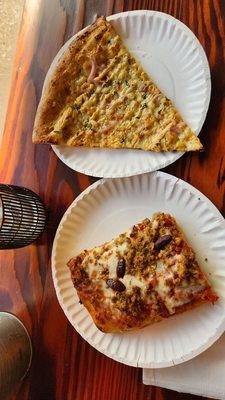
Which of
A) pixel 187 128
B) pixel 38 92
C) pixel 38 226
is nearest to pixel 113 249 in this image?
pixel 38 226

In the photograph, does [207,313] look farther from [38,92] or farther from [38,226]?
[38,92]

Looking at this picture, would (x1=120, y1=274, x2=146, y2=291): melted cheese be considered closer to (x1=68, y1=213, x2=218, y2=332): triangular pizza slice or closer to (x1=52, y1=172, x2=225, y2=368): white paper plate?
(x1=68, y1=213, x2=218, y2=332): triangular pizza slice

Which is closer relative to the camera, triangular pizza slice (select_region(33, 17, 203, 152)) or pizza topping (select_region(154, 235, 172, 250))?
pizza topping (select_region(154, 235, 172, 250))

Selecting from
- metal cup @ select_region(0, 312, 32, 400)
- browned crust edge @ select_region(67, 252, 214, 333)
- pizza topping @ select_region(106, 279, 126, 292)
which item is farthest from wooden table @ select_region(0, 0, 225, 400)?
pizza topping @ select_region(106, 279, 126, 292)

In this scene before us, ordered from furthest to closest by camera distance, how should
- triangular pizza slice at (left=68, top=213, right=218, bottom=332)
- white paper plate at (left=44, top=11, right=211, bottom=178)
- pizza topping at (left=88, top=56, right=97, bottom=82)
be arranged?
pizza topping at (left=88, top=56, right=97, bottom=82) → white paper plate at (left=44, top=11, right=211, bottom=178) → triangular pizza slice at (left=68, top=213, right=218, bottom=332)


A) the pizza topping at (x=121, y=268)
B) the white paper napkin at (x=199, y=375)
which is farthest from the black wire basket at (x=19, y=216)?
the white paper napkin at (x=199, y=375)

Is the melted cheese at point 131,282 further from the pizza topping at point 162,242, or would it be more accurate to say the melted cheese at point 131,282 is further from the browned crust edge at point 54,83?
the browned crust edge at point 54,83

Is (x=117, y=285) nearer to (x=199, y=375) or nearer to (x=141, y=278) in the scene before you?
(x=141, y=278)

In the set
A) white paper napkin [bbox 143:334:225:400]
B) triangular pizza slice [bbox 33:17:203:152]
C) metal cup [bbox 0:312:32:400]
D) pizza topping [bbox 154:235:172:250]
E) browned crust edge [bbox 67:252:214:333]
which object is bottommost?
metal cup [bbox 0:312:32:400]

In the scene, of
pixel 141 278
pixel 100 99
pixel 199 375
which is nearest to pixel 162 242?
pixel 141 278
